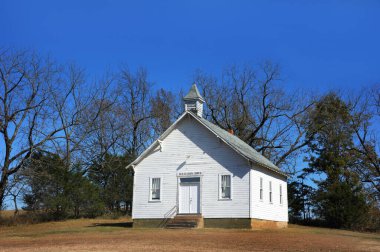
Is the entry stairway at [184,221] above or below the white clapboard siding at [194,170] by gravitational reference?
below

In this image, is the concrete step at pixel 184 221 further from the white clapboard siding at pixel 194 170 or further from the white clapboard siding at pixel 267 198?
the white clapboard siding at pixel 267 198

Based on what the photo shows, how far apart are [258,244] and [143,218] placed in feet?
45.5

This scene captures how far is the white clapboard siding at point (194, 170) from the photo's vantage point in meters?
31.8

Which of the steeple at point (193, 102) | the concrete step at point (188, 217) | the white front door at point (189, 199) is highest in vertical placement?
the steeple at point (193, 102)

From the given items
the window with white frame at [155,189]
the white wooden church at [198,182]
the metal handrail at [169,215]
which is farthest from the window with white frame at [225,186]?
the window with white frame at [155,189]

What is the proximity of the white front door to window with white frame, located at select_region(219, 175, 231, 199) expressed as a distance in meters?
1.60

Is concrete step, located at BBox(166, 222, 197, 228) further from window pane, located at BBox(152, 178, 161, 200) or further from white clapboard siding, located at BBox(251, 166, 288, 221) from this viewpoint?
white clapboard siding, located at BBox(251, 166, 288, 221)

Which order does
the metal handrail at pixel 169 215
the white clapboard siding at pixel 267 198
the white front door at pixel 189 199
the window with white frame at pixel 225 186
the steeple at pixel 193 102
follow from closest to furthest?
the white clapboard siding at pixel 267 198
the window with white frame at pixel 225 186
the white front door at pixel 189 199
the metal handrail at pixel 169 215
the steeple at pixel 193 102

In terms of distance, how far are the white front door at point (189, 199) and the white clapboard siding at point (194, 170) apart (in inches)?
15.4

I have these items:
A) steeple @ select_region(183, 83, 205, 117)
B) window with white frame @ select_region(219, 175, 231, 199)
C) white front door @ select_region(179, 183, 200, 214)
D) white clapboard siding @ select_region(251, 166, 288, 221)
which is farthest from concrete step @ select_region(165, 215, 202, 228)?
steeple @ select_region(183, 83, 205, 117)

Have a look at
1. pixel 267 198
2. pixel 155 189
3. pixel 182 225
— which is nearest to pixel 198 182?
pixel 182 225

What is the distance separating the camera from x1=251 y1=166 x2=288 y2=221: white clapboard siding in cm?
3203

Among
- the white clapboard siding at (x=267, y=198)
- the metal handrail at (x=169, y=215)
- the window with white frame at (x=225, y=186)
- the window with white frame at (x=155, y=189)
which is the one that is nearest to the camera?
the white clapboard siding at (x=267, y=198)

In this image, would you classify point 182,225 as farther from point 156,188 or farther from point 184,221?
point 156,188
